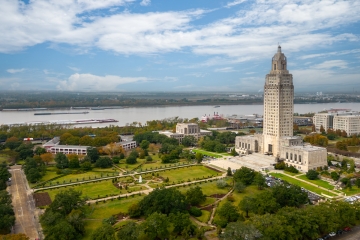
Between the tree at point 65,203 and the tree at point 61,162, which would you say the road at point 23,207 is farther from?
the tree at point 61,162

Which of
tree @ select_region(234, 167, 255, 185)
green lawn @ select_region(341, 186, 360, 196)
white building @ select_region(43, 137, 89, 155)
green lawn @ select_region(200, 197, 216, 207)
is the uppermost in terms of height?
white building @ select_region(43, 137, 89, 155)

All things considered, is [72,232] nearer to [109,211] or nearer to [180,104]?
[109,211]

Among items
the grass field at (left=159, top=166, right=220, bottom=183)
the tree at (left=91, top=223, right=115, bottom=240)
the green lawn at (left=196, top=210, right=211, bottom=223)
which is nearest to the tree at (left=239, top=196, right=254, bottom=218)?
the green lawn at (left=196, top=210, right=211, bottom=223)

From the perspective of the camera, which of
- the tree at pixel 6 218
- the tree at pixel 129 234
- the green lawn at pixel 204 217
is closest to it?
the tree at pixel 129 234

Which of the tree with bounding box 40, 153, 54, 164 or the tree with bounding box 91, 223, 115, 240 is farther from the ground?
the tree with bounding box 40, 153, 54, 164

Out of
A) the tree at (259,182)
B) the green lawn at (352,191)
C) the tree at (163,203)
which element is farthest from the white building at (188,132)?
the tree at (163,203)

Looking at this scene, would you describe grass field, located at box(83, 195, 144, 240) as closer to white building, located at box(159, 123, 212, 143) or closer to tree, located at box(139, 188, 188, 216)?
tree, located at box(139, 188, 188, 216)
